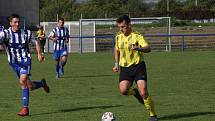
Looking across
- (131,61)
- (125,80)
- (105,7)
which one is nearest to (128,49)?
(131,61)

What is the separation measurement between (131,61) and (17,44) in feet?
8.18

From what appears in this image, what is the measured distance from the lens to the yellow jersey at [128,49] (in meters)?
9.60

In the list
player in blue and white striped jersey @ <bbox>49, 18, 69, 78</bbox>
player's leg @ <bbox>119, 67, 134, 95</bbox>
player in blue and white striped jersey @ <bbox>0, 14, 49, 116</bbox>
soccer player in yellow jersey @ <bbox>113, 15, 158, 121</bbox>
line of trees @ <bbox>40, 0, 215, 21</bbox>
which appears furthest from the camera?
line of trees @ <bbox>40, 0, 215, 21</bbox>

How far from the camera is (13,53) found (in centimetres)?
1088

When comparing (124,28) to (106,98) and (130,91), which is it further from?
(106,98)

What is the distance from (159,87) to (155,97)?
→ 234cm

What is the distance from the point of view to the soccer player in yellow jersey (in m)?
9.48

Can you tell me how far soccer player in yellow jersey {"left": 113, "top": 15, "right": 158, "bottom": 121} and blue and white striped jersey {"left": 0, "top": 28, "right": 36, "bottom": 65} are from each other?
2.00 meters

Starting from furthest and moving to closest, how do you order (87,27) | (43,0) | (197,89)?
(43,0) → (87,27) → (197,89)

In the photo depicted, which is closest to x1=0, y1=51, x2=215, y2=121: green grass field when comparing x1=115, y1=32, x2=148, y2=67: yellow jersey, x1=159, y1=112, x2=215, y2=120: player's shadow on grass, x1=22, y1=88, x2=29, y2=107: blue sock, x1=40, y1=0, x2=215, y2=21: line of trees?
x1=159, y1=112, x2=215, y2=120: player's shadow on grass

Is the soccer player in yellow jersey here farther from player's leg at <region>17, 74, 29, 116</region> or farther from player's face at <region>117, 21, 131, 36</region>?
player's leg at <region>17, 74, 29, 116</region>

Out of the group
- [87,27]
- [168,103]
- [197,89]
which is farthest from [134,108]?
[87,27]

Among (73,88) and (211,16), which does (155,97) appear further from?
(211,16)

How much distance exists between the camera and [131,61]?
9742 mm
